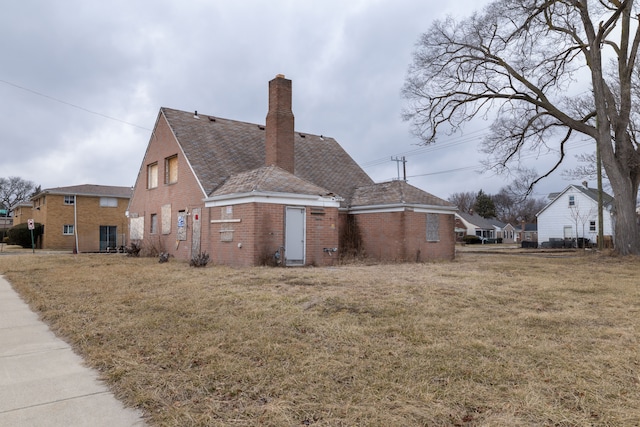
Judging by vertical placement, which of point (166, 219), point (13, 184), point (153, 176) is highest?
point (13, 184)

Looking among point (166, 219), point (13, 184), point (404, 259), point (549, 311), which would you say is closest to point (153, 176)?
point (166, 219)

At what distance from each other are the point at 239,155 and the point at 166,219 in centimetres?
470

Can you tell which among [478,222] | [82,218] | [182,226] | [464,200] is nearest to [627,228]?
[182,226]

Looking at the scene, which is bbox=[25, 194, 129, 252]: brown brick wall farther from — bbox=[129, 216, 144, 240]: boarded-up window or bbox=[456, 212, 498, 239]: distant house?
bbox=[456, 212, 498, 239]: distant house

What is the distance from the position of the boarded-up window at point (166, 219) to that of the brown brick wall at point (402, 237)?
8894 mm

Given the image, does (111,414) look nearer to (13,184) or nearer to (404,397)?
(404,397)

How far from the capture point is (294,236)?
1595 cm

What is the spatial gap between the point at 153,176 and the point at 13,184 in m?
72.0

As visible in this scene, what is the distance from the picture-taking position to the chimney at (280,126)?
62.5ft

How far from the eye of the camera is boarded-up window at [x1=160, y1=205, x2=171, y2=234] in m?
20.8

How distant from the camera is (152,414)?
3.49 meters

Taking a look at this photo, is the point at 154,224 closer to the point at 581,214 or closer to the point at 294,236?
the point at 294,236

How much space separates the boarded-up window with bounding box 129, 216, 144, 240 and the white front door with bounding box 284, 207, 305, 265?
11779 millimetres

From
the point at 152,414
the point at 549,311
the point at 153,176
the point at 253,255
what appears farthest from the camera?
the point at 153,176
